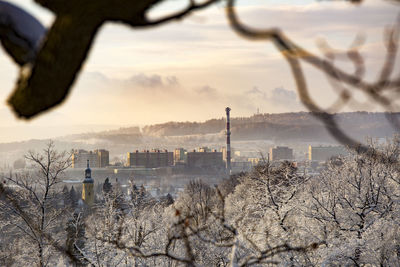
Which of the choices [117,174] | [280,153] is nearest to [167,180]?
[117,174]

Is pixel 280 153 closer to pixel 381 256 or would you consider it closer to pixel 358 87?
pixel 381 256

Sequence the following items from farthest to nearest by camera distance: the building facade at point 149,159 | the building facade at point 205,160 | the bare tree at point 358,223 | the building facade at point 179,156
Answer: the building facade at point 179,156
the building facade at point 149,159
the building facade at point 205,160
the bare tree at point 358,223

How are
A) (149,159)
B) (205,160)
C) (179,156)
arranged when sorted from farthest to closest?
(179,156) < (149,159) < (205,160)

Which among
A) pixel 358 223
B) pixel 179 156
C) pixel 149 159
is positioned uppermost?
pixel 179 156

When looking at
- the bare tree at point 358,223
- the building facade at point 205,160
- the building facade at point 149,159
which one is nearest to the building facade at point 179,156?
the building facade at point 149,159

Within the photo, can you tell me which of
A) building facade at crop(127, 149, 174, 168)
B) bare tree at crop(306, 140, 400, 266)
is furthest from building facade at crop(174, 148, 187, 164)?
bare tree at crop(306, 140, 400, 266)

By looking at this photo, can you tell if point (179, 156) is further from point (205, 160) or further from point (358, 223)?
point (358, 223)

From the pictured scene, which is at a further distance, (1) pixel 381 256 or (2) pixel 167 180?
(2) pixel 167 180

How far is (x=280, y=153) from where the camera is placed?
11344 cm

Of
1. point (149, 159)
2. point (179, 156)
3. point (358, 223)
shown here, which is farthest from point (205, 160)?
point (358, 223)

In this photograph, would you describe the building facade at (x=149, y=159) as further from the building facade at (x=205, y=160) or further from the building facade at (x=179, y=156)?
the building facade at (x=179, y=156)

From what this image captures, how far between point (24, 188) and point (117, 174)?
312ft

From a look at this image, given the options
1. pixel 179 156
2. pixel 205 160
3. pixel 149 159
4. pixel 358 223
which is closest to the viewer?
pixel 358 223

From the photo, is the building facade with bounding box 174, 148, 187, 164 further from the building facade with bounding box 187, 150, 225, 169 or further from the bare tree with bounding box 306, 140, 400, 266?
the bare tree with bounding box 306, 140, 400, 266
